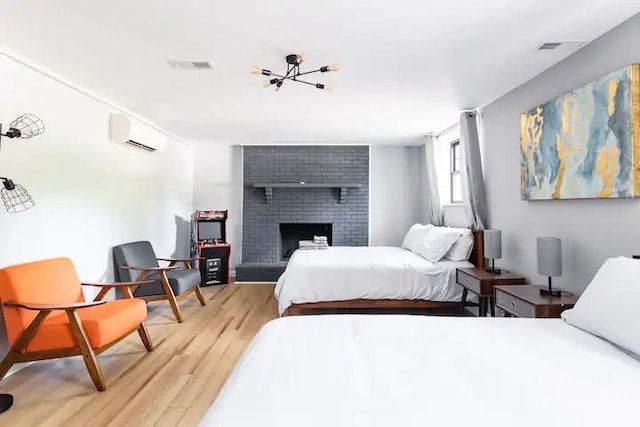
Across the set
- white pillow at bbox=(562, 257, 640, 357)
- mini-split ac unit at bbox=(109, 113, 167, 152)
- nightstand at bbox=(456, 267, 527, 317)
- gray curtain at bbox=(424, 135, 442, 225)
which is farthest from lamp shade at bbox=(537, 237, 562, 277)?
mini-split ac unit at bbox=(109, 113, 167, 152)

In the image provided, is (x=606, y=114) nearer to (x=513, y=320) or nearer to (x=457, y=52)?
(x=457, y=52)

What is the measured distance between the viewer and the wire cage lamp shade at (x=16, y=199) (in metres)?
2.46

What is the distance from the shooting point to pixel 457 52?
2.50 m

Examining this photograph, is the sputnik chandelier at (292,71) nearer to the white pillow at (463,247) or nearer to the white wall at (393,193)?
the white pillow at (463,247)

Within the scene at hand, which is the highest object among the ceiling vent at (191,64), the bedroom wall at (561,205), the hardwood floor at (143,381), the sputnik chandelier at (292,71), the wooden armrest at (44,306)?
the ceiling vent at (191,64)

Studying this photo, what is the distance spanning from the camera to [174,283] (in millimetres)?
3797

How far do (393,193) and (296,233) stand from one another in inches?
74.6

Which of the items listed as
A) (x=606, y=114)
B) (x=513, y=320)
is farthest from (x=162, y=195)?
(x=606, y=114)

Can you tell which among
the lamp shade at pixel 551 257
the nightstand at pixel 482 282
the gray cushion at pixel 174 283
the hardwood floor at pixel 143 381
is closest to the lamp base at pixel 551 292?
the lamp shade at pixel 551 257

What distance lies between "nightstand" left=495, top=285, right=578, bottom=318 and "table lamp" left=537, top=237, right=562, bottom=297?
0.10 m

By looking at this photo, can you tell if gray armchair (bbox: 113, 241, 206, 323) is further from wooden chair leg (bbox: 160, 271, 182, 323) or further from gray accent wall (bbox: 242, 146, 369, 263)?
gray accent wall (bbox: 242, 146, 369, 263)

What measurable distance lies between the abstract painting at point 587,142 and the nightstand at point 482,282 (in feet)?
Result: 2.39

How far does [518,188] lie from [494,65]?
1.15 metres

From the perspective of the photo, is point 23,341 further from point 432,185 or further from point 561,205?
point 432,185
